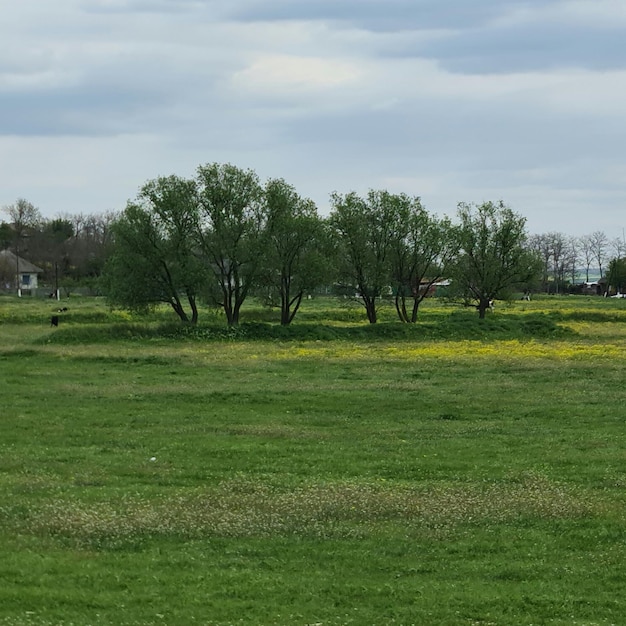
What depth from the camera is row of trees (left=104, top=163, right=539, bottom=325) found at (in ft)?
178

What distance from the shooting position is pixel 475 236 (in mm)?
68750

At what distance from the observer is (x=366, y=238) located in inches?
2408

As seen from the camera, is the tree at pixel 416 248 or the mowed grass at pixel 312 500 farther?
the tree at pixel 416 248

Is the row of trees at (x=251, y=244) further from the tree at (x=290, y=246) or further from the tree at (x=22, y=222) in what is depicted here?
the tree at (x=22, y=222)

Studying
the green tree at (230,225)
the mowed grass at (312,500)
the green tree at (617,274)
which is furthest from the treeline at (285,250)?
the green tree at (617,274)

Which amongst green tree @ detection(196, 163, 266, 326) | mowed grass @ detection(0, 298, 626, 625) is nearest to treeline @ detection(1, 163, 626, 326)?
green tree @ detection(196, 163, 266, 326)

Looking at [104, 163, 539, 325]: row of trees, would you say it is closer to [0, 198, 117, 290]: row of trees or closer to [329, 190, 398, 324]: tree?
[329, 190, 398, 324]: tree

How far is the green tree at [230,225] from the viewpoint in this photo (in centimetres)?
5403

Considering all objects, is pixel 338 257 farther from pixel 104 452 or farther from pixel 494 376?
pixel 104 452

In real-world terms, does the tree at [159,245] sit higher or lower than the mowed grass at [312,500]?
higher

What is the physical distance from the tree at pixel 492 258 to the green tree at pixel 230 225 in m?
19.7

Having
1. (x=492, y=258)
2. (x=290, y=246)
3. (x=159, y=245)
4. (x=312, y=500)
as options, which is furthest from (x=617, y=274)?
(x=312, y=500)

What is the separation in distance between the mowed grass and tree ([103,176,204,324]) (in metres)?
24.4

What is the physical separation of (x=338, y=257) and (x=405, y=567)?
51.8 meters
